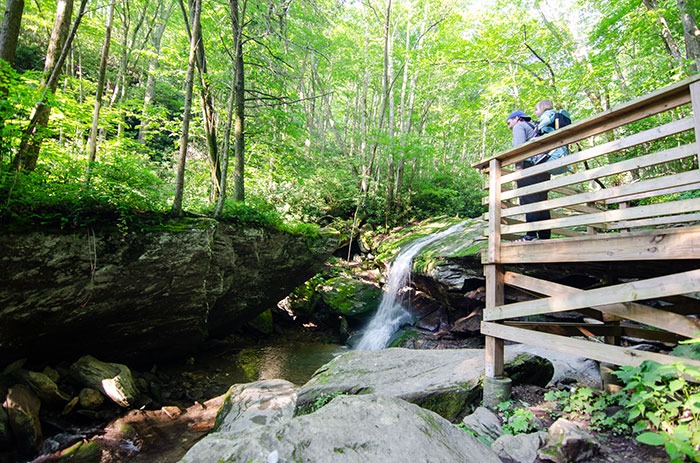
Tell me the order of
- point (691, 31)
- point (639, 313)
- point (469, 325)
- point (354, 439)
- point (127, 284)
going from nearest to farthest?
point (354, 439) → point (639, 313) → point (127, 284) → point (691, 31) → point (469, 325)

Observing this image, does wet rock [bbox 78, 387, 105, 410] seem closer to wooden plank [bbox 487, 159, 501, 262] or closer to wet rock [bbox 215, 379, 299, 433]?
wet rock [bbox 215, 379, 299, 433]

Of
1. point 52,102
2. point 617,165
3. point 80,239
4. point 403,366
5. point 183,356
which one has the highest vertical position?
point 52,102

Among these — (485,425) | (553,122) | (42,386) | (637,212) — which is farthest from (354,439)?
(42,386)

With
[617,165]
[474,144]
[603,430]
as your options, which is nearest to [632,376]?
[603,430]

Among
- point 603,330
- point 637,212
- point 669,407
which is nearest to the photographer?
point 669,407

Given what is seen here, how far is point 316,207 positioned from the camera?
15.4m

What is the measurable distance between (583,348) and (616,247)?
1083mm

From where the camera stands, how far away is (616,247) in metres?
3.24

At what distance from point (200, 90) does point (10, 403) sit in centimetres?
670

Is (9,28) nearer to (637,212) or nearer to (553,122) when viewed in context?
(553,122)

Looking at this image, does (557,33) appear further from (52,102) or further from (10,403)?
(10,403)

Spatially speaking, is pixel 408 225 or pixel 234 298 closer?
pixel 234 298

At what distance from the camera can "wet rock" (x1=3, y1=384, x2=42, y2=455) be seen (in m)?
4.59

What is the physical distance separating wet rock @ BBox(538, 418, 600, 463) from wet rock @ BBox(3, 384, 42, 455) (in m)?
6.40
